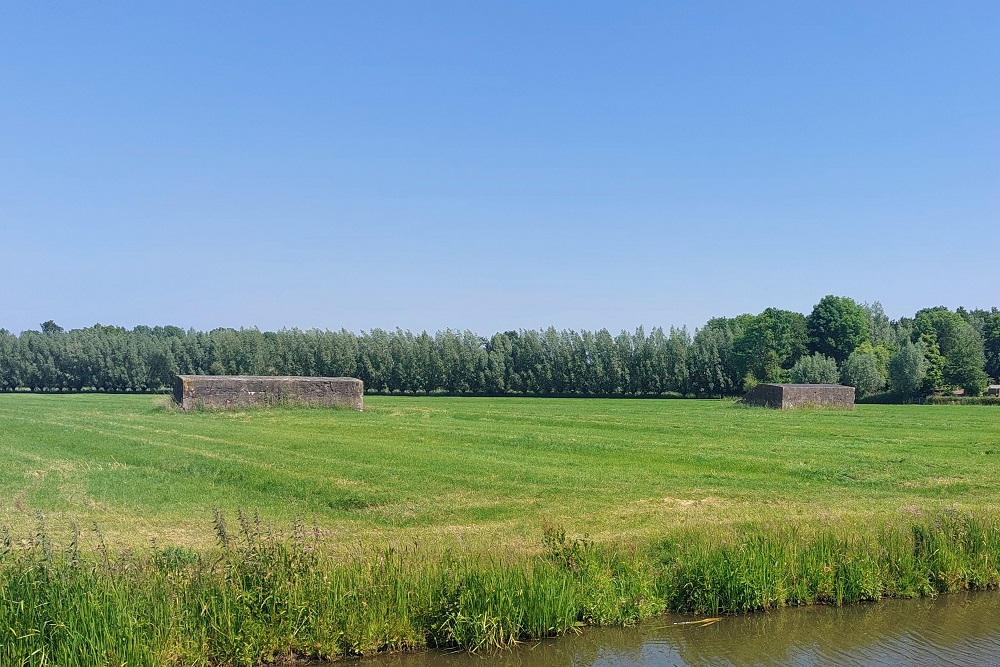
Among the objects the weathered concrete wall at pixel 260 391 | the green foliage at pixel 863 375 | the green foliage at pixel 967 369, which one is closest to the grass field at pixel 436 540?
the weathered concrete wall at pixel 260 391

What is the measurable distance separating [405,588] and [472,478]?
10.6 m

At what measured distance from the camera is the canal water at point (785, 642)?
10008 mm

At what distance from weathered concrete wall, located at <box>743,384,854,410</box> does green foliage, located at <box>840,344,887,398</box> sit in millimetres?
36124

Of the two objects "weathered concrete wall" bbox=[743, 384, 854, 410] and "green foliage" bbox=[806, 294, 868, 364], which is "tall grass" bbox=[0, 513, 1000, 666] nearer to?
"weathered concrete wall" bbox=[743, 384, 854, 410]

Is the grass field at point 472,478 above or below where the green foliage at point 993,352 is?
below

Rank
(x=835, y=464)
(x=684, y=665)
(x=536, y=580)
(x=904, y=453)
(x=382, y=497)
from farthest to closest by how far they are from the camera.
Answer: (x=904, y=453) → (x=835, y=464) → (x=382, y=497) → (x=536, y=580) → (x=684, y=665)

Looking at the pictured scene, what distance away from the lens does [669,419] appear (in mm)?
47094

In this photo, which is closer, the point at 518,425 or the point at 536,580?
the point at 536,580

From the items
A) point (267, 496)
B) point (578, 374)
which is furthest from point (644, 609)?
point (578, 374)

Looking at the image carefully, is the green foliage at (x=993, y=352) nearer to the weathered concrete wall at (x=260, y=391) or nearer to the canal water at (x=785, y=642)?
the weathered concrete wall at (x=260, y=391)

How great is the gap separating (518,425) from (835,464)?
18678 millimetres

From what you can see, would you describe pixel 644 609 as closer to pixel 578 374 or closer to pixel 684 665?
pixel 684 665

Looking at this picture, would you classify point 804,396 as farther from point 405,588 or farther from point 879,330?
point 879,330

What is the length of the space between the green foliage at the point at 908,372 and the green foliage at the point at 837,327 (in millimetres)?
15773
